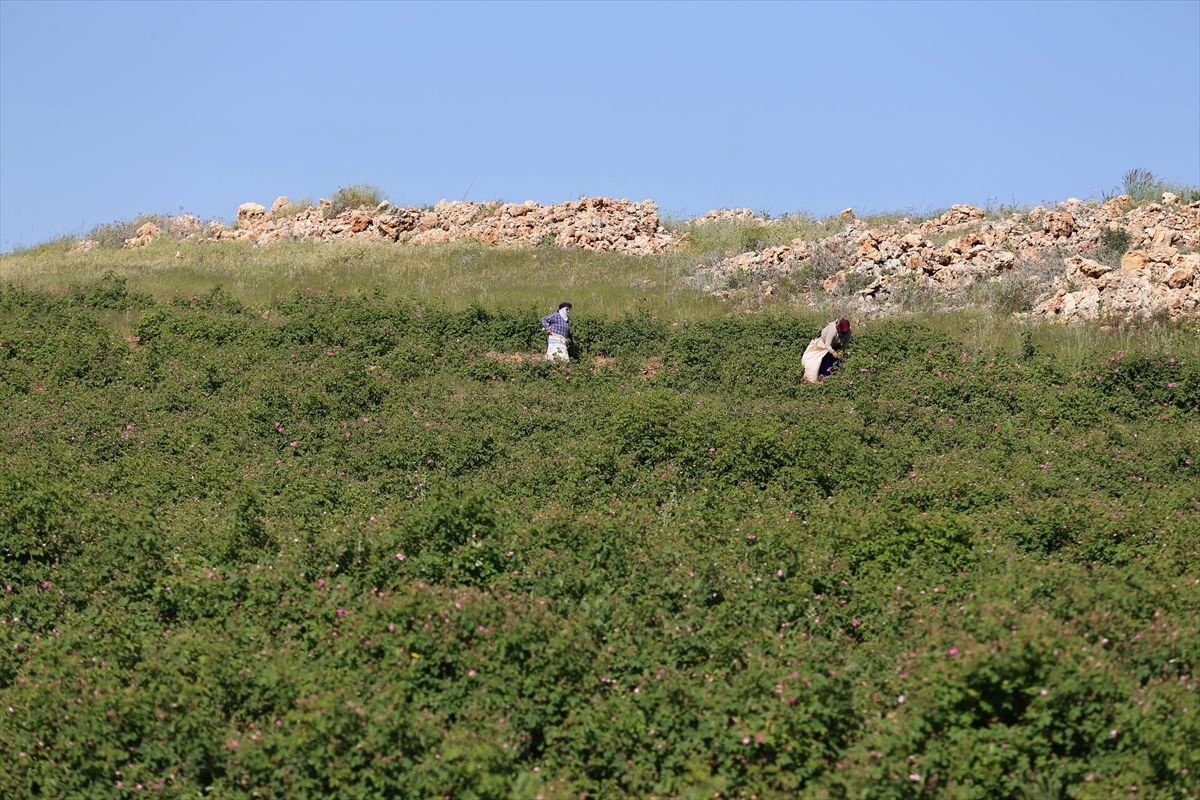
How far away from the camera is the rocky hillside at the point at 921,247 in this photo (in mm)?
19469

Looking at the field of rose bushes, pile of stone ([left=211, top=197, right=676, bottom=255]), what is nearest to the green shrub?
pile of stone ([left=211, top=197, right=676, bottom=255])

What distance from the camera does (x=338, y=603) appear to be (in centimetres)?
1007

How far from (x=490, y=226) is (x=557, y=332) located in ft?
→ 40.5

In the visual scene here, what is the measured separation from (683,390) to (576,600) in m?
7.63

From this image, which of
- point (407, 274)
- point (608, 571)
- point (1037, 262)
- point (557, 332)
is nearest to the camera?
point (608, 571)

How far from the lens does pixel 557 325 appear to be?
751 inches

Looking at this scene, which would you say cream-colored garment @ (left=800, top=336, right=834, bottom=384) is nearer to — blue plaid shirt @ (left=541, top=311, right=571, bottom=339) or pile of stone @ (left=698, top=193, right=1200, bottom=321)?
pile of stone @ (left=698, top=193, right=1200, bottom=321)

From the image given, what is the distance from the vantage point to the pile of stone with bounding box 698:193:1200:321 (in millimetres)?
19094

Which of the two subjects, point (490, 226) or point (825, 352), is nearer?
point (825, 352)

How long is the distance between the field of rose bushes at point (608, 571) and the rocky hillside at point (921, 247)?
1.98 meters

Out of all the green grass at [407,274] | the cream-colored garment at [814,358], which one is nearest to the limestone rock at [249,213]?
the green grass at [407,274]

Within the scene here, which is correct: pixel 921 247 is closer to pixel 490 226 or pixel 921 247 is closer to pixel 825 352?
pixel 825 352

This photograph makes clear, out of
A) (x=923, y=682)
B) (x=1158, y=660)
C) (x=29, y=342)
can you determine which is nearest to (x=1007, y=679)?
(x=923, y=682)

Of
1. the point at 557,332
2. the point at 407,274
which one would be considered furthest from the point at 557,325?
the point at 407,274
